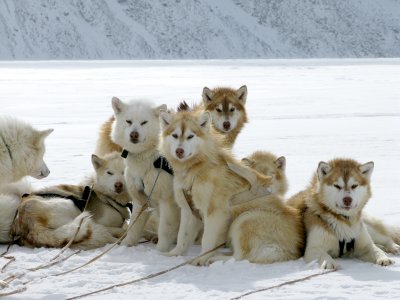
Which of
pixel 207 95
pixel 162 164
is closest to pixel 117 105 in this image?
pixel 162 164

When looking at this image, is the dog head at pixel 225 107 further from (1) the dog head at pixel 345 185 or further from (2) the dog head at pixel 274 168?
(1) the dog head at pixel 345 185

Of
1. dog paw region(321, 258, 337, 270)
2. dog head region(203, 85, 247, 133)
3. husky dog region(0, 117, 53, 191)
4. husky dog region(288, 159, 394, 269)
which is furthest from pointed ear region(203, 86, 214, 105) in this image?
dog paw region(321, 258, 337, 270)

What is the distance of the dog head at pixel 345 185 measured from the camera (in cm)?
462

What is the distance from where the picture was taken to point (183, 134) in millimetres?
4871

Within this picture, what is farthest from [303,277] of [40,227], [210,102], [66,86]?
[66,86]

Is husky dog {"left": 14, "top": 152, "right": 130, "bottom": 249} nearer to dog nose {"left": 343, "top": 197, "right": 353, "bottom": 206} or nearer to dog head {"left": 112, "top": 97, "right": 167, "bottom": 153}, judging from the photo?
dog head {"left": 112, "top": 97, "right": 167, "bottom": 153}

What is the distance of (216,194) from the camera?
4.82m

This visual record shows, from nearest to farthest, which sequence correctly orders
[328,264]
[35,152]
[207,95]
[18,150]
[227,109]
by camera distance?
[328,264]
[18,150]
[35,152]
[227,109]
[207,95]

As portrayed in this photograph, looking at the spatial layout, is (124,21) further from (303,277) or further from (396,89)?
(303,277)

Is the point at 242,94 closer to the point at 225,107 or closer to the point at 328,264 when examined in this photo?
the point at 225,107

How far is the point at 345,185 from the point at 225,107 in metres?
2.27

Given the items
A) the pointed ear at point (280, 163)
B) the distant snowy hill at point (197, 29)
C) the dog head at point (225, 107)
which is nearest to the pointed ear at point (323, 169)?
the pointed ear at point (280, 163)

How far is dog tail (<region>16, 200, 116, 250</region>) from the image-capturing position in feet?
17.0

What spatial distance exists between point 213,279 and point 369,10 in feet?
356
